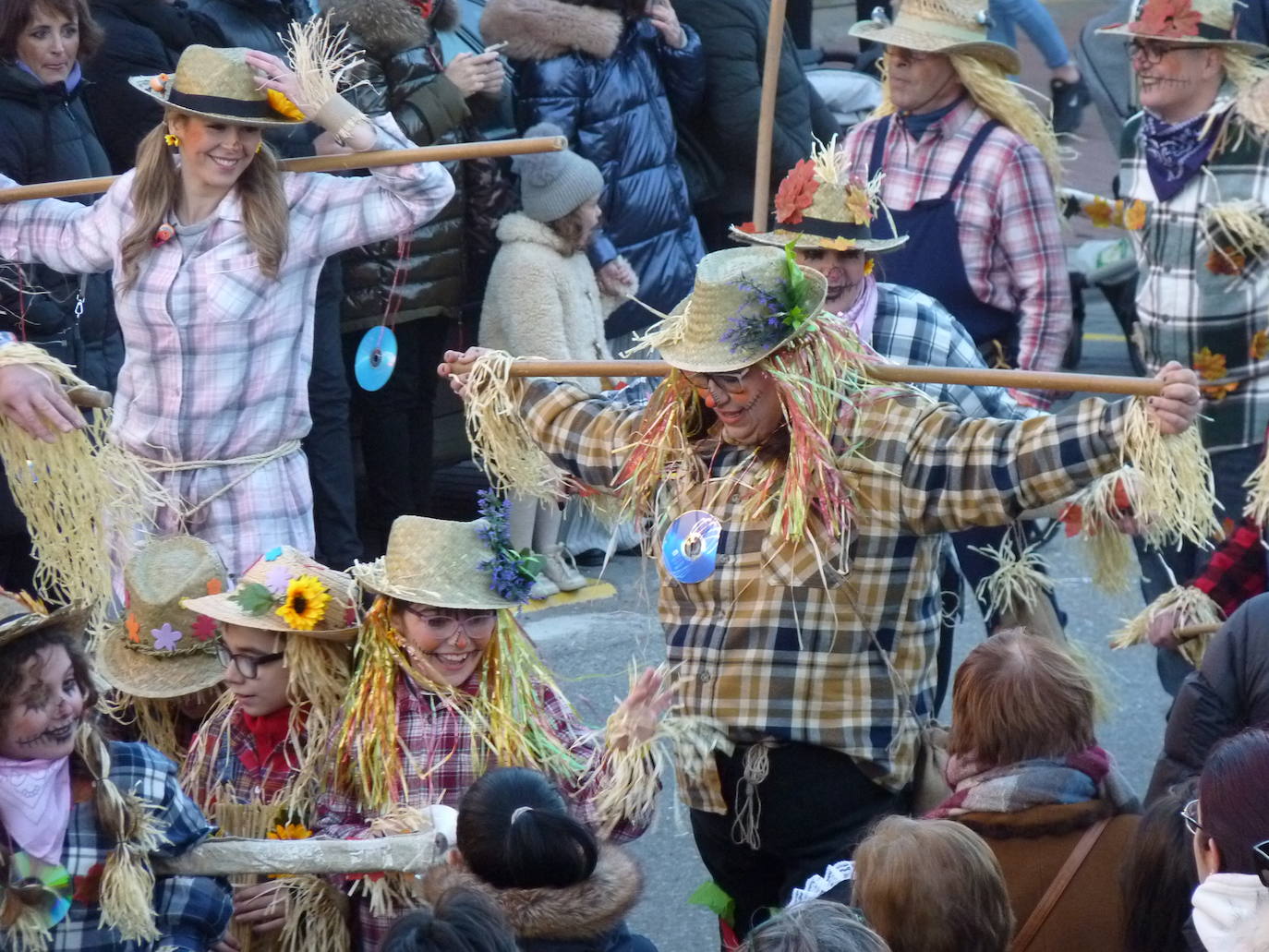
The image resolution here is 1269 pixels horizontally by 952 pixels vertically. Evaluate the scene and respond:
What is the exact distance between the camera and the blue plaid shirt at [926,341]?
460cm

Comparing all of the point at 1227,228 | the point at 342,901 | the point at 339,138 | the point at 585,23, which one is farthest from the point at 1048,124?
the point at 342,901

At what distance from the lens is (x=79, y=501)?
450cm

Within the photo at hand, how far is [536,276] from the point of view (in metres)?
6.62

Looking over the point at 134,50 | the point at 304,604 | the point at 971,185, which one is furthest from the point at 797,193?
the point at 134,50

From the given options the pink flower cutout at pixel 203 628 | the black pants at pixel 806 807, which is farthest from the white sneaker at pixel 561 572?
the black pants at pixel 806 807

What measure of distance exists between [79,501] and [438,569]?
44.1 inches

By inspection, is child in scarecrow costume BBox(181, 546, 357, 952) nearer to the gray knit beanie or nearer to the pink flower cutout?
the pink flower cutout

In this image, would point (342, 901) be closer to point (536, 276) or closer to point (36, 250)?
point (36, 250)

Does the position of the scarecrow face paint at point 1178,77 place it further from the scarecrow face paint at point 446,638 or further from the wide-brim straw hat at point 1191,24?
the scarecrow face paint at point 446,638

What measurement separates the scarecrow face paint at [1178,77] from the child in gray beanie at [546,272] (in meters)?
2.08

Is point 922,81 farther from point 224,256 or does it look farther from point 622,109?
point 224,256

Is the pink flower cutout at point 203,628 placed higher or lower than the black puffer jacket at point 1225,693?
lower

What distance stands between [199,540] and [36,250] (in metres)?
0.94

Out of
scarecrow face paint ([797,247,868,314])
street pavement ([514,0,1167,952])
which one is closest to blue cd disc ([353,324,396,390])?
street pavement ([514,0,1167,952])
